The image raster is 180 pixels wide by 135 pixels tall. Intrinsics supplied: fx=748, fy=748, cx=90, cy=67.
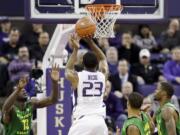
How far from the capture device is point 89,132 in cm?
896

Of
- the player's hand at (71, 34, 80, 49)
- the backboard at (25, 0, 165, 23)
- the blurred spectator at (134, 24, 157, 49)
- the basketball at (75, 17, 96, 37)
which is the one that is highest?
the backboard at (25, 0, 165, 23)

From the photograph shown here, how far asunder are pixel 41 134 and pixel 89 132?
5.93 feet

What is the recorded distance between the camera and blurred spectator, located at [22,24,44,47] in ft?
49.3

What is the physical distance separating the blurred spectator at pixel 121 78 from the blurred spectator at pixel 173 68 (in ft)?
2.55

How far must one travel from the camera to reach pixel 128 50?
1505 centimetres

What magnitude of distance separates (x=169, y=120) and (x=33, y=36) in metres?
6.20

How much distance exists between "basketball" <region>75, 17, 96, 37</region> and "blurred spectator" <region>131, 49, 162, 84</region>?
5.55 meters

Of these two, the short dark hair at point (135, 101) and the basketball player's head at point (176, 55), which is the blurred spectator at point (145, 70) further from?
the short dark hair at point (135, 101)

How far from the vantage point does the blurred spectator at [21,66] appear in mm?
13633

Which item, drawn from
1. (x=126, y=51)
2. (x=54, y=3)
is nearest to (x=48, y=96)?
(x=54, y=3)

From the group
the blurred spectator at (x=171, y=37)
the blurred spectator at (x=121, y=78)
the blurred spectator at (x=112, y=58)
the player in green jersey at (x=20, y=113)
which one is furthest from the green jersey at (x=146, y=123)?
the blurred spectator at (x=171, y=37)

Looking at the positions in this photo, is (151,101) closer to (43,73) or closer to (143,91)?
(143,91)

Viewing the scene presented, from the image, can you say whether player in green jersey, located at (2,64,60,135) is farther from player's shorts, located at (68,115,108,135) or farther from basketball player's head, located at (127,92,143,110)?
basketball player's head, located at (127,92,143,110)

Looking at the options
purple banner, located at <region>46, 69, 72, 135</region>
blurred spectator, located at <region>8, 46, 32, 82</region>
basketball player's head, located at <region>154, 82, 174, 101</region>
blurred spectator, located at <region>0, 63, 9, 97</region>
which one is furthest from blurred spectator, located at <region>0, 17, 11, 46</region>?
basketball player's head, located at <region>154, 82, 174, 101</region>
